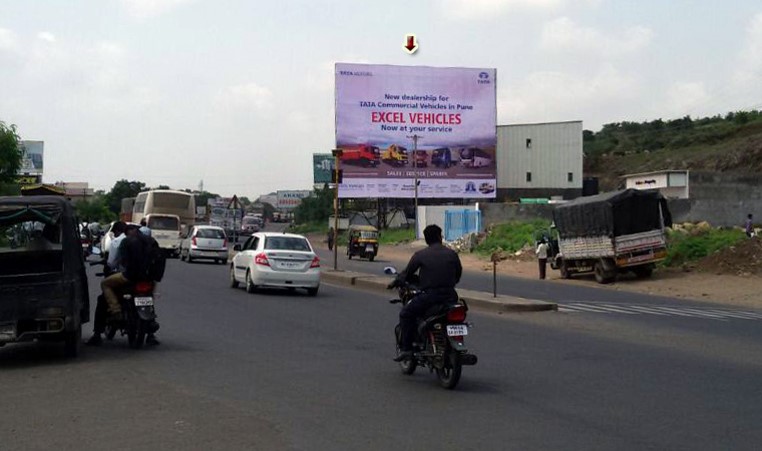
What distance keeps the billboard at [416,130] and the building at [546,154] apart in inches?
536

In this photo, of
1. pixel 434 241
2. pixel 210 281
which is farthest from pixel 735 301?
pixel 434 241

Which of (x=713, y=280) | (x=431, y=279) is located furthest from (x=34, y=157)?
(x=431, y=279)

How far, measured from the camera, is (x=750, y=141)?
8562 centimetres

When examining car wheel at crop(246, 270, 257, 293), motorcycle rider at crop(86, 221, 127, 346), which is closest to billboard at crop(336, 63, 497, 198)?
car wheel at crop(246, 270, 257, 293)

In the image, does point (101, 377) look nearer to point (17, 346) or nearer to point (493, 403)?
point (17, 346)

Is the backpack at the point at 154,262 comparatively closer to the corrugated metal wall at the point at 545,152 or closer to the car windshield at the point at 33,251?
the car windshield at the point at 33,251

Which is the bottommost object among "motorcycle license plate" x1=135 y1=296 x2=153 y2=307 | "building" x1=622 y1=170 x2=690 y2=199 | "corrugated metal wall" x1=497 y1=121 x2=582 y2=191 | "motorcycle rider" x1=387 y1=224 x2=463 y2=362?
"motorcycle license plate" x1=135 y1=296 x2=153 y2=307

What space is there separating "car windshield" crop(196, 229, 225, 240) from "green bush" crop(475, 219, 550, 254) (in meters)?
15.3

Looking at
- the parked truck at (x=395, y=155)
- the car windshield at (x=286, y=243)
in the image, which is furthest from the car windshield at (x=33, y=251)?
the parked truck at (x=395, y=155)

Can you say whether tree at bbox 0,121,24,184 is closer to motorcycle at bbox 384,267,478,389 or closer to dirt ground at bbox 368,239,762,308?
dirt ground at bbox 368,239,762,308

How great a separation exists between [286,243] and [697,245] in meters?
17.9

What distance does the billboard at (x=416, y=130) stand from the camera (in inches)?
2297

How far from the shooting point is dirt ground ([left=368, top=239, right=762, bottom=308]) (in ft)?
89.5

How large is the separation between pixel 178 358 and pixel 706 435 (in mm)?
6632
